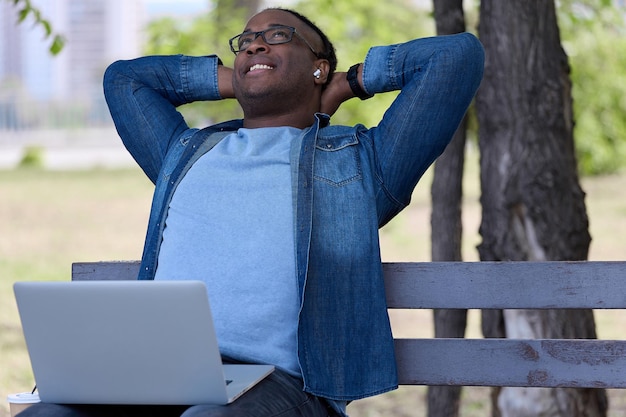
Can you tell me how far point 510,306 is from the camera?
Answer: 3.27m

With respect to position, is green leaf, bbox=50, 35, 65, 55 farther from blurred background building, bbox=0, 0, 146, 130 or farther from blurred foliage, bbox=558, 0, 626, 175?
blurred background building, bbox=0, 0, 146, 130

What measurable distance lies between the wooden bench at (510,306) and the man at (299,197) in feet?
0.70

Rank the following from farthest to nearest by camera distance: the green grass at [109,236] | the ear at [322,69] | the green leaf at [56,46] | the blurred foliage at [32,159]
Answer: the blurred foliage at [32,159]
the green grass at [109,236]
the green leaf at [56,46]
the ear at [322,69]

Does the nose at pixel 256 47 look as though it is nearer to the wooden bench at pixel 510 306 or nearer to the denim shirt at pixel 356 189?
the denim shirt at pixel 356 189

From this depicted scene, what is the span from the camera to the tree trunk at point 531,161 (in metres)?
4.17

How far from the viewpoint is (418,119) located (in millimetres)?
3127

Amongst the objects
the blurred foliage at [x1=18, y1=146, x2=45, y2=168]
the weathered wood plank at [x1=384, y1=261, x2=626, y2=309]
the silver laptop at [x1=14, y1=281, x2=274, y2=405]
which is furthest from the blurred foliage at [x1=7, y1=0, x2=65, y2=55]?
the blurred foliage at [x1=18, y1=146, x2=45, y2=168]

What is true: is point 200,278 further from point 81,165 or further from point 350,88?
point 81,165

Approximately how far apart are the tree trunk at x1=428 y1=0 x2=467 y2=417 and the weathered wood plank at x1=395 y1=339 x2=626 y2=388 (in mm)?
1511

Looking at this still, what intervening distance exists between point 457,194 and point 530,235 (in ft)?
2.54

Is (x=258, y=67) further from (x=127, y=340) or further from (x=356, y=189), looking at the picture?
(x=127, y=340)

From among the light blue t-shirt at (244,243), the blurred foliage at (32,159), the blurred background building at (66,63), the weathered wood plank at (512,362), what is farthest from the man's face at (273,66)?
the blurred background building at (66,63)

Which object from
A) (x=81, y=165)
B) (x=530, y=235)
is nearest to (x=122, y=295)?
(x=530, y=235)

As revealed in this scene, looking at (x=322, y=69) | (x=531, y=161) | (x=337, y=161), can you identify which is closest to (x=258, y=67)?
(x=322, y=69)
